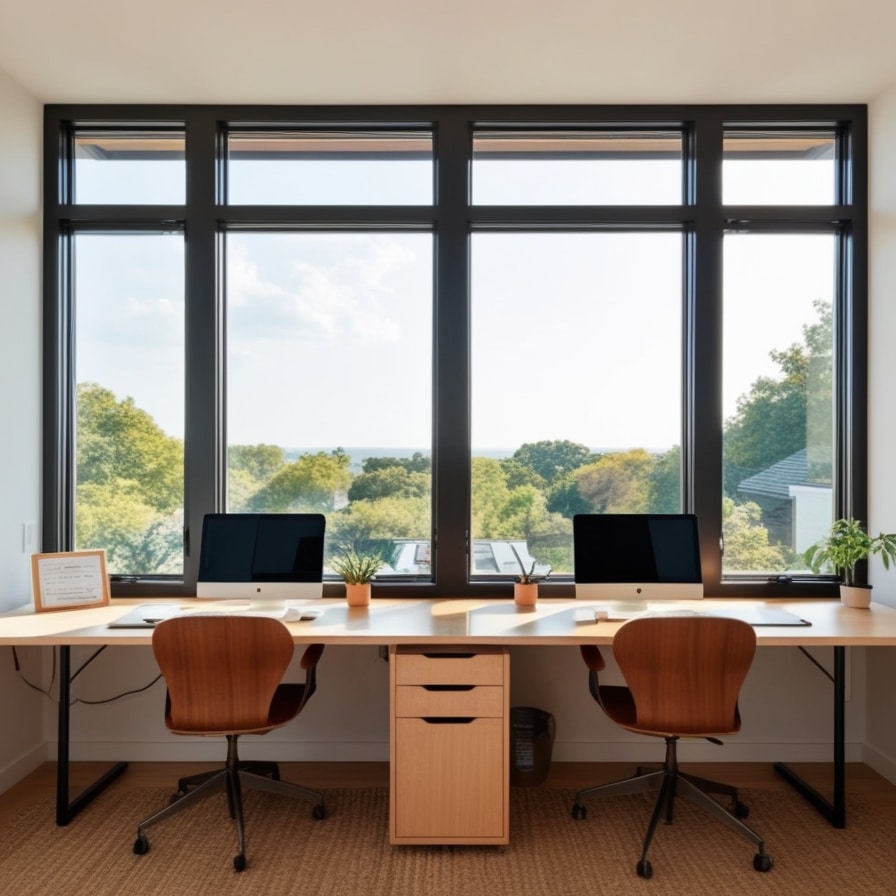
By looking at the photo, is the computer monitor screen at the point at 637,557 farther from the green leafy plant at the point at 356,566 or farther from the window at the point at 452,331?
the green leafy plant at the point at 356,566

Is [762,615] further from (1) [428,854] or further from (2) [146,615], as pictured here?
(2) [146,615]

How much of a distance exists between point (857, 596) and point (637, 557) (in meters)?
0.93

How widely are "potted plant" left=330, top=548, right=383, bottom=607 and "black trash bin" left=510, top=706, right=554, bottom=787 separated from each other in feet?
2.77

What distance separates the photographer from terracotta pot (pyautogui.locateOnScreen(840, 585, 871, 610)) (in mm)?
2904

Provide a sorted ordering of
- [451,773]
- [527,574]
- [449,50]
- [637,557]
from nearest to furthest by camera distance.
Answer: [451,773] < [449,50] < [637,557] < [527,574]

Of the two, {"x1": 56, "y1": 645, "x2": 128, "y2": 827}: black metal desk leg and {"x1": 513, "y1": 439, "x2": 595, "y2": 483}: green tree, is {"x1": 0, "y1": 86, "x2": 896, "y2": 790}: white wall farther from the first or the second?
{"x1": 513, "y1": 439, "x2": 595, "y2": 483}: green tree

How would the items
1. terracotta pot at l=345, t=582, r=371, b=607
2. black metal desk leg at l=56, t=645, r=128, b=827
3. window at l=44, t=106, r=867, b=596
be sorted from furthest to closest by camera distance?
1. window at l=44, t=106, r=867, b=596
2. terracotta pot at l=345, t=582, r=371, b=607
3. black metal desk leg at l=56, t=645, r=128, b=827

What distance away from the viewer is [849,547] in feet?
9.52

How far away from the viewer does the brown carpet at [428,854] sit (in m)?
2.27

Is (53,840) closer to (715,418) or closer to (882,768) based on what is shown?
(715,418)

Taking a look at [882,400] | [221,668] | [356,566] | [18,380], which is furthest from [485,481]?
[18,380]

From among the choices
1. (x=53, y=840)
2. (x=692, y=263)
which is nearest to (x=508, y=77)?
(x=692, y=263)

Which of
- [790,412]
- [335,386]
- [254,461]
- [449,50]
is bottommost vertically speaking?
[254,461]

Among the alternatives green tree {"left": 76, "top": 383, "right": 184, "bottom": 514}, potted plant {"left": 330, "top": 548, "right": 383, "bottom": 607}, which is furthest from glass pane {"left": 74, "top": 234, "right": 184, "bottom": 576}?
potted plant {"left": 330, "top": 548, "right": 383, "bottom": 607}
